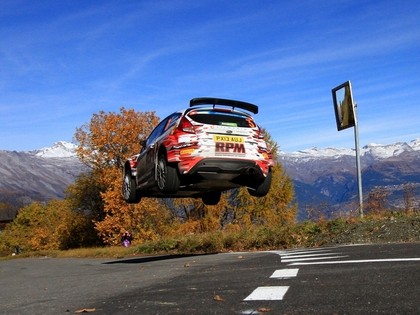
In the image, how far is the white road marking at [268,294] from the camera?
17.8 ft

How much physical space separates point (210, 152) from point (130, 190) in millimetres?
2817

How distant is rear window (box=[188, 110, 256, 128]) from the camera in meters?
7.74

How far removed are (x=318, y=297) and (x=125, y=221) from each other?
30.9 metres

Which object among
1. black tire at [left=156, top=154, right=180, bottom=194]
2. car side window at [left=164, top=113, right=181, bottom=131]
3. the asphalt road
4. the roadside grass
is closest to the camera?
the asphalt road

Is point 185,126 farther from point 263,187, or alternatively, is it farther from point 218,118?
point 263,187

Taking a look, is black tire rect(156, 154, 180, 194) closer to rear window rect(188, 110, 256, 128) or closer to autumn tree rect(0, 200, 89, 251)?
rear window rect(188, 110, 256, 128)

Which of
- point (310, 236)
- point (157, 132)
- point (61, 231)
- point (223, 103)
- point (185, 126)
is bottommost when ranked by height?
point (61, 231)

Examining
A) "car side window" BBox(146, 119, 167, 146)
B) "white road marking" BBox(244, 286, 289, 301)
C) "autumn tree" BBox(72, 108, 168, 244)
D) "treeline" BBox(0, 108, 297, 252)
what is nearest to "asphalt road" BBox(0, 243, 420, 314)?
"white road marking" BBox(244, 286, 289, 301)

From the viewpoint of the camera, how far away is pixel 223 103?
7.86 m

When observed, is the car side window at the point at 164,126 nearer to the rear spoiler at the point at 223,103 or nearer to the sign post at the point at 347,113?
the rear spoiler at the point at 223,103

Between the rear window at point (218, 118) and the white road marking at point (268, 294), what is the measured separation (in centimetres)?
277

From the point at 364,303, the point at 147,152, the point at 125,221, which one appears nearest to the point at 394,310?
the point at 364,303

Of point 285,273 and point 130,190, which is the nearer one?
point 285,273

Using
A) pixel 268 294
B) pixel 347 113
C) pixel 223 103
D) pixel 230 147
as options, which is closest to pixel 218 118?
pixel 223 103
